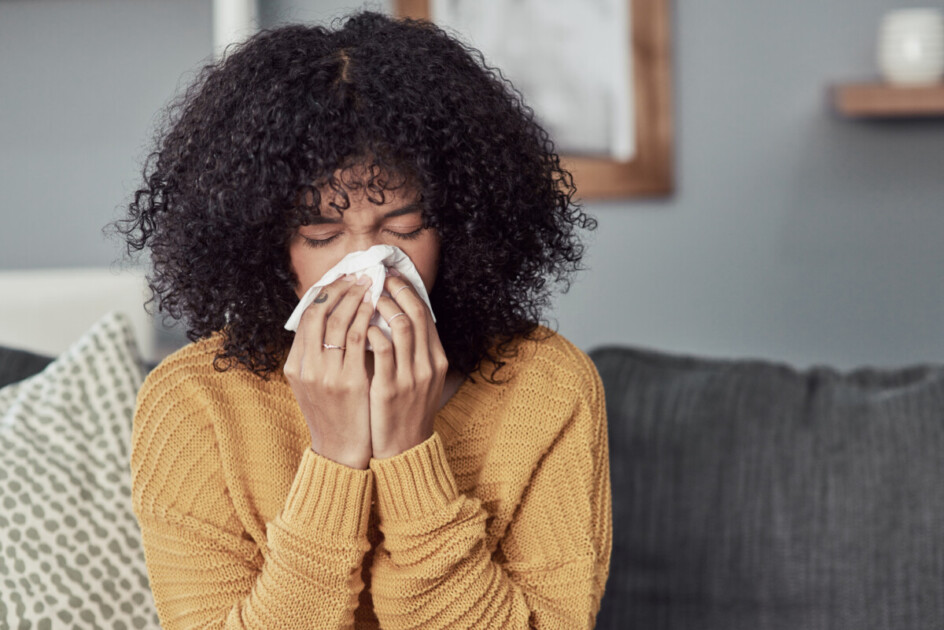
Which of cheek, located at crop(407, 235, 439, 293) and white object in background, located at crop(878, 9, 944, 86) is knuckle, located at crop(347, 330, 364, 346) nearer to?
cheek, located at crop(407, 235, 439, 293)

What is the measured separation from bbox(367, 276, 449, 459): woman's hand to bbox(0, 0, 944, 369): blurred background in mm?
1202

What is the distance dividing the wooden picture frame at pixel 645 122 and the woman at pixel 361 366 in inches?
46.9

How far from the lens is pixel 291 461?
101 centimetres

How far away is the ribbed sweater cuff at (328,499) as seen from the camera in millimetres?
893

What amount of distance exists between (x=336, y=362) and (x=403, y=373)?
62 millimetres

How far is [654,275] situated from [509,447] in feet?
4.43

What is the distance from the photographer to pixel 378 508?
954 millimetres

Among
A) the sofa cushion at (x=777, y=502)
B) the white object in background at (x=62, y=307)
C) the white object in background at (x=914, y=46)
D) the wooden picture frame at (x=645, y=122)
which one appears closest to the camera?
the sofa cushion at (x=777, y=502)

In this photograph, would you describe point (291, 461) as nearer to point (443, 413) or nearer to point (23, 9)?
point (443, 413)

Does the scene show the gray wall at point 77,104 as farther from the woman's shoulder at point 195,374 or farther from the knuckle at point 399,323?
the knuckle at point 399,323

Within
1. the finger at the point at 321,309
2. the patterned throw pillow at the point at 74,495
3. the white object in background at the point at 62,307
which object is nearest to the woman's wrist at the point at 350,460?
the finger at the point at 321,309

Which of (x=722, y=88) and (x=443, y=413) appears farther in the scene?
(x=722, y=88)

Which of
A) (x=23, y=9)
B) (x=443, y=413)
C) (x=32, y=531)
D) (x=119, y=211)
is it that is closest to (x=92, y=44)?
(x=23, y=9)

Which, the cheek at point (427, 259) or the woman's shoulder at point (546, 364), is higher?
the cheek at point (427, 259)
